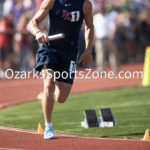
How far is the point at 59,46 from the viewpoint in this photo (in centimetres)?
873

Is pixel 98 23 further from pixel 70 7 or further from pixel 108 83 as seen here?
pixel 70 7

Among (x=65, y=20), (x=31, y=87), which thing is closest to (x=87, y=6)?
(x=65, y=20)

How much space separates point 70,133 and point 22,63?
39.8ft

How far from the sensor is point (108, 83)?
61.5 feet

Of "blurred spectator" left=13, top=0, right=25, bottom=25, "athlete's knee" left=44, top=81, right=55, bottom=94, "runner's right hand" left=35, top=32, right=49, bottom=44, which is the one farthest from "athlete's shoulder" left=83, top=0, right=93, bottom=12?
"blurred spectator" left=13, top=0, right=25, bottom=25

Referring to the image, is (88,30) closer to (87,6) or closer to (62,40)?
(87,6)

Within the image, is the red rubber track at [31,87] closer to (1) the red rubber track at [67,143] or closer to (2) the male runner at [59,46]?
(2) the male runner at [59,46]

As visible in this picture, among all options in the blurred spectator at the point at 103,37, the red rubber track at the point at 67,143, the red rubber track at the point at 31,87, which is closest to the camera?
the red rubber track at the point at 67,143

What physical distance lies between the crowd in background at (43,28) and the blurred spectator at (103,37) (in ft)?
0.37

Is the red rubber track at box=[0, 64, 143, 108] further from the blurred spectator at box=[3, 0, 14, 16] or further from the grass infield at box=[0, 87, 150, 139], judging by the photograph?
the blurred spectator at box=[3, 0, 14, 16]

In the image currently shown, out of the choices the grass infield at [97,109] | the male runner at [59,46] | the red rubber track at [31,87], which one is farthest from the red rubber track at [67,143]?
the red rubber track at [31,87]

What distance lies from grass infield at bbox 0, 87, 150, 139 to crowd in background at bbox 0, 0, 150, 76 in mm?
3218

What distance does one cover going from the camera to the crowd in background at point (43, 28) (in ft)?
66.2

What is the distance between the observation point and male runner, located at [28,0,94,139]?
8.42 m
